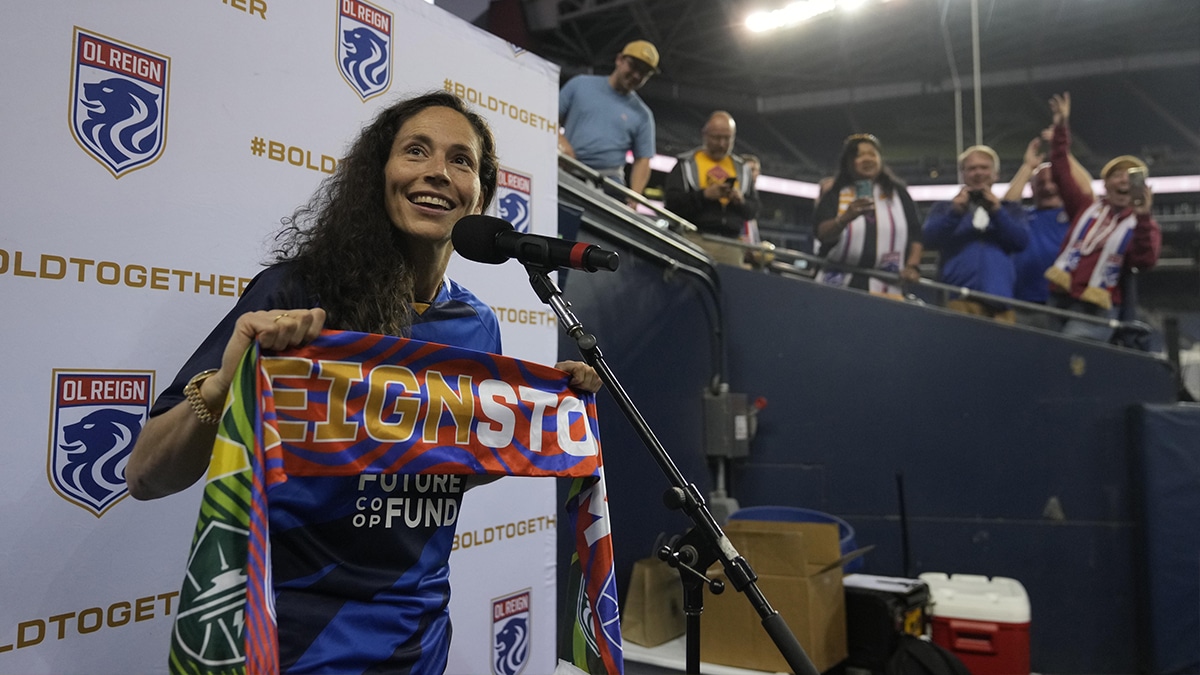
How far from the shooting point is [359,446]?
1.23 m

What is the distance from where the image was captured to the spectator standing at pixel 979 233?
16.6 ft

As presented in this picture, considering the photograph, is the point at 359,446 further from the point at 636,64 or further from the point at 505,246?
the point at 636,64

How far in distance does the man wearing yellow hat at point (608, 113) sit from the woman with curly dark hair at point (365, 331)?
9.43 ft

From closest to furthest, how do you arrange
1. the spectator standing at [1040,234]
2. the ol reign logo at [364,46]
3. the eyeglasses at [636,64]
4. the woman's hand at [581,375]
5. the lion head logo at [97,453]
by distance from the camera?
the lion head logo at [97,453] < the woman's hand at [581,375] < the ol reign logo at [364,46] < the eyeglasses at [636,64] < the spectator standing at [1040,234]

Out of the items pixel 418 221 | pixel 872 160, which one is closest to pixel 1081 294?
pixel 872 160

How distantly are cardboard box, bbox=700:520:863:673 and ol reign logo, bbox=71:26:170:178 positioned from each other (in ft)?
7.41

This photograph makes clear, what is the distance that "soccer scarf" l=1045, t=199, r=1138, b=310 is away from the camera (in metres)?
5.07

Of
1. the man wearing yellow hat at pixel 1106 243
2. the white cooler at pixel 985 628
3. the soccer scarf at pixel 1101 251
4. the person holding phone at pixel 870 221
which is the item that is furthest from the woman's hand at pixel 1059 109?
the white cooler at pixel 985 628

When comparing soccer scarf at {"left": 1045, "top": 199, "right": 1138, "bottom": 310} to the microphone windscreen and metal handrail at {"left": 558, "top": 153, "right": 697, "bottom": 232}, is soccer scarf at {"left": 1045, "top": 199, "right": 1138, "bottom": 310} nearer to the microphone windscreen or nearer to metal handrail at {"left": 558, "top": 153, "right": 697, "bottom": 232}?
metal handrail at {"left": 558, "top": 153, "right": 697, "bottom": 232}

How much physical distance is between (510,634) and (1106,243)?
4.68 metres

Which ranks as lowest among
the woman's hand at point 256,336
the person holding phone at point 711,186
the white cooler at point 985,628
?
the white cooler at point 985,628

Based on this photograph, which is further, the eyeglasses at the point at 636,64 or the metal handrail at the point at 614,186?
the eyeglasses at the point at 636,64

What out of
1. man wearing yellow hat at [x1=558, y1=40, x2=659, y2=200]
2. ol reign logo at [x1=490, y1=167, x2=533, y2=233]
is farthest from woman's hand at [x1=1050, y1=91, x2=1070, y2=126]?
ol reign logo at [x1=490, y1=167, x2=533, y2=233]

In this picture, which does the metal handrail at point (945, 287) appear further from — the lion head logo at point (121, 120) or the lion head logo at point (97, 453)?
the lion head logo at point (97, 453)
